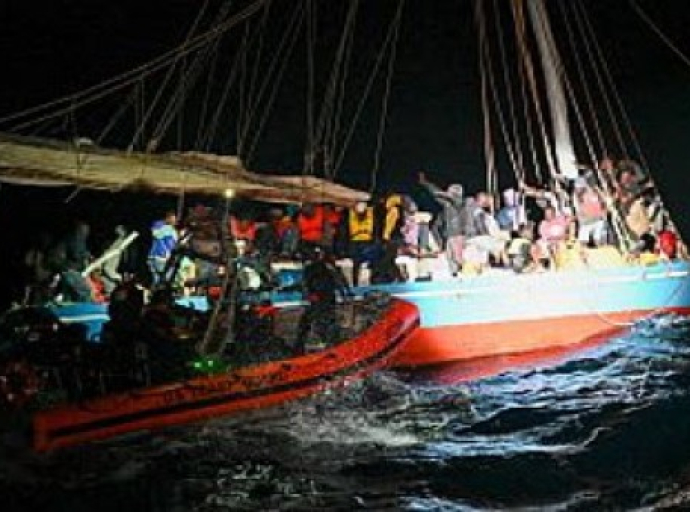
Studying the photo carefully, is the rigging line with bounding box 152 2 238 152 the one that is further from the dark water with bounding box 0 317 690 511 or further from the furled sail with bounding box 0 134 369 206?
the dark water with bounding box 0 317 690 511

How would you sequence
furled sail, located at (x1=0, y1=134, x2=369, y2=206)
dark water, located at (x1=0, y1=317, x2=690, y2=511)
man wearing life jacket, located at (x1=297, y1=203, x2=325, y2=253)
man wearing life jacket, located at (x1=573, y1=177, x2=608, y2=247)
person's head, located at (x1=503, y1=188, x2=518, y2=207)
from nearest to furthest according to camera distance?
dark water, located at (x1=0, y1=317, x2=690, y2=511) → furled sail, located at (x1=0, y1=134, x2=369, y2=206) → man wearing life jacket, located at (x1=297, y1=203, x2=325, y2=253) → man wearing life jacket, located at (x1=573, y1=177, x2=608, y2=247) → person's head, located at (x1=503, y1=188, x2=518, y2=207)

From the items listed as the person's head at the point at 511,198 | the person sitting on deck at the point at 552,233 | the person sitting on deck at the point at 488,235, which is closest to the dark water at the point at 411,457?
the person sitting on deck at the point at 552,233

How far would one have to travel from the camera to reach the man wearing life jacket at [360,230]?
1569 centimetres

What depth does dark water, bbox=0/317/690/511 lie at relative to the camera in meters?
8.29

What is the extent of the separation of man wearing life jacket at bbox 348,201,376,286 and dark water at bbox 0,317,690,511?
3046 mm

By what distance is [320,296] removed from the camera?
40.8ft

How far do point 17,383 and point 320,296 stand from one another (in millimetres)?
3940

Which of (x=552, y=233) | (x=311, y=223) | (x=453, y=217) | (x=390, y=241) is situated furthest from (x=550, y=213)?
(x=311, y=223)

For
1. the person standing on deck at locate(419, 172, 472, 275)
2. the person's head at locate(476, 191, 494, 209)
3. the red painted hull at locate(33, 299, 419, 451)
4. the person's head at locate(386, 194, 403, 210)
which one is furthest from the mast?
the red painted hull at locate(33, 299, 419, 451)

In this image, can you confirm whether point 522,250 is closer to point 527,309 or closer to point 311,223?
point 527,309

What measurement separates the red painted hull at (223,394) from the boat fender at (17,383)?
28 cm

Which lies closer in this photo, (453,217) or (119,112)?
(119,112)

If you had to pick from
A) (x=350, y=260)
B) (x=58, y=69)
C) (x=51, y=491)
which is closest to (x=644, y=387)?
(x=350, y=260)

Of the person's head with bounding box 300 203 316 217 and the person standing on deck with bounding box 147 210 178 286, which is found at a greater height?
the person's head with bounding box 300 203 316 217
